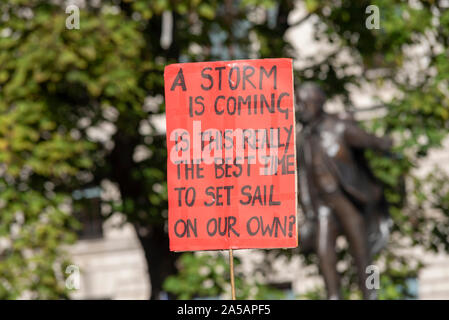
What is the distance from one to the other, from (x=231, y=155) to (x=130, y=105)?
5010 millimetres

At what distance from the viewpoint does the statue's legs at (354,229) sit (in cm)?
879

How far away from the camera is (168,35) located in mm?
11773

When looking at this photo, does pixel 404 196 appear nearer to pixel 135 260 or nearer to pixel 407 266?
pixel 407 266

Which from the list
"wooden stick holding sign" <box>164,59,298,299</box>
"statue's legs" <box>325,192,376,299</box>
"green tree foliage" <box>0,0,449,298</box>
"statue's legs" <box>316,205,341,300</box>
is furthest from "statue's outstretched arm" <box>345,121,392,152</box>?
"wooden stick holding sign" <box>164,59,298,299</box>

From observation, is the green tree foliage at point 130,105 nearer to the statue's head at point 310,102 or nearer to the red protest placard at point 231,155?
the statue's head at point 310,102

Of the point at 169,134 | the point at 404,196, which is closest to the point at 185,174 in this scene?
the point at 169,134

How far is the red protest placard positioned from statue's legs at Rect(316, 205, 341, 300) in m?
3.17

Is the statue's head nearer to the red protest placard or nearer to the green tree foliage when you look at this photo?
the green tree foliage

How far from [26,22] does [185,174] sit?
5.28 metres

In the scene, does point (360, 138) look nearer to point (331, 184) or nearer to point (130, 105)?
point (331, 184)

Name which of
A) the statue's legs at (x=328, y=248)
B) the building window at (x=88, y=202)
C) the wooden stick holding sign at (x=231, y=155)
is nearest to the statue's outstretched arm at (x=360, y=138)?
the statue's legs at (x=328, y=248)

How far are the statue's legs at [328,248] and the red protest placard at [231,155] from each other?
3168 millimetres

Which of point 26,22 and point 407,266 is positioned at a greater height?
point 26,22

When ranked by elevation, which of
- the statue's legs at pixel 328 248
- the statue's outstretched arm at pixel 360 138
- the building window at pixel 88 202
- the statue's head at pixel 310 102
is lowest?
the statue's legs at pixel 328 248
